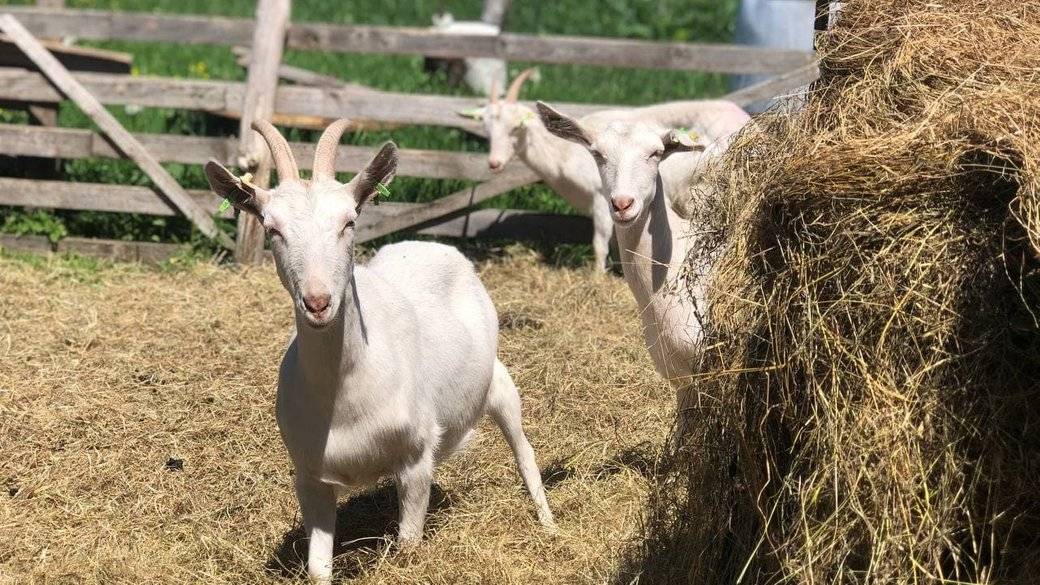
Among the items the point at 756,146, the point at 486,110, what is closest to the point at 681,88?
the point at 486,110

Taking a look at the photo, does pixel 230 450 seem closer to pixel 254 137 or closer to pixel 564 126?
pixel 564 126

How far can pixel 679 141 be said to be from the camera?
20.2 feet

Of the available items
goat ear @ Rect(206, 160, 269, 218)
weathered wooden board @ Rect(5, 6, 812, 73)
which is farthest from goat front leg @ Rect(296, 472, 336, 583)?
weathered wooden board @ Rect(5, 6, 812, 73)

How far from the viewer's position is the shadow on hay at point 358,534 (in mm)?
5340

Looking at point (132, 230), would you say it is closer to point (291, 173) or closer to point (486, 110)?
point (486, 110)

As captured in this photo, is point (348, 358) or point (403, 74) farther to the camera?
point (403, 74)

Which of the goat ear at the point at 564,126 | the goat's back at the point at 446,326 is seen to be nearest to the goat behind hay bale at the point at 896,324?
the goat's back at the point at 446,326

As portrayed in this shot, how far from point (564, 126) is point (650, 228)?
2.57 ft

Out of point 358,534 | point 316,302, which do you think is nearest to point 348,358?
point 316,302

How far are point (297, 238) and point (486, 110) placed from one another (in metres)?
6.06

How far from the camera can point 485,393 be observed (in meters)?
5.83

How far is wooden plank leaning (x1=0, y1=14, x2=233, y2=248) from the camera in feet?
32.1

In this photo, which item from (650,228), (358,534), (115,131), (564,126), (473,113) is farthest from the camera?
(473,113)

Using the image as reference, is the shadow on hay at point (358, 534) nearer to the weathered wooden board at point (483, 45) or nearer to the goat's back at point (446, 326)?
the goat's back at point (446, 326)
